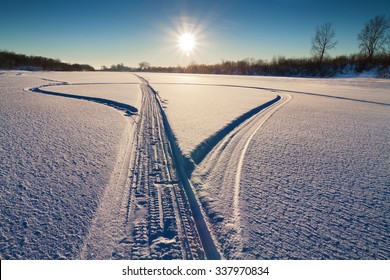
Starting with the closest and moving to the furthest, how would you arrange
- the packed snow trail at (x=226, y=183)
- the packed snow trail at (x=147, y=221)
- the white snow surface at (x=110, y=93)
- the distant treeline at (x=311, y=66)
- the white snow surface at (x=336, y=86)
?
the packed snow trail at (x=147, y=221), the packed snow trail at (x=226, y=183), the white snow surface at (x=110, y=93), the white snow surface at (x=336, y=86), the distant treeline at (x=311, y=66)

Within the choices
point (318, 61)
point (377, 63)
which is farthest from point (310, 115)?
point (318, 61)

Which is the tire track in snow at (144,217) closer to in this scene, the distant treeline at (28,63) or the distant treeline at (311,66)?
the distant treeline at (311,66)

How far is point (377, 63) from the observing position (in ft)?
97.2

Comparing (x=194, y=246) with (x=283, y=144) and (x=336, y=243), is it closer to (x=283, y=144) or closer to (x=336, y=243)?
(x=336, y=243)

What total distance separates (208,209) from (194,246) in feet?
1.30

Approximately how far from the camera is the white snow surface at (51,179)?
4.97 feet

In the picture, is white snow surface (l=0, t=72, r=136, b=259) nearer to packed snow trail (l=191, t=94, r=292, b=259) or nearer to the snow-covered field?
the snow-covered field

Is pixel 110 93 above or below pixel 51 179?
above

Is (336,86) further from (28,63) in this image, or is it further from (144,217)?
(28,63)

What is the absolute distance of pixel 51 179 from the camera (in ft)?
7.45

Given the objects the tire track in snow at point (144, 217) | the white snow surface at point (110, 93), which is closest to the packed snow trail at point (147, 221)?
the tire track in snow at point (144, 217)

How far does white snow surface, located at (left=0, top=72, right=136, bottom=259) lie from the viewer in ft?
4.97

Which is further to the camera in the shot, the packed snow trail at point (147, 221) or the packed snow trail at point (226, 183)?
the packed snow trail at point (226, 183)

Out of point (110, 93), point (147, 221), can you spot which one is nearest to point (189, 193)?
point (147, 221)
